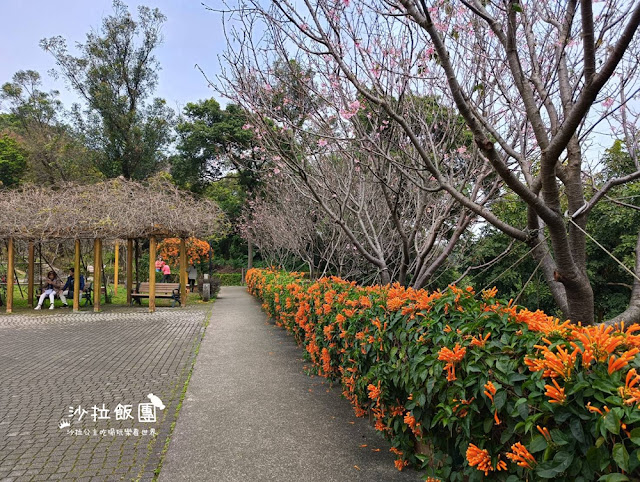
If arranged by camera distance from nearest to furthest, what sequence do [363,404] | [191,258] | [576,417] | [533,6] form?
[576,417]
[533,6]
[363,404]
[191,258]

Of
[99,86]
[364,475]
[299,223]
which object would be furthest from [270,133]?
[99,86]

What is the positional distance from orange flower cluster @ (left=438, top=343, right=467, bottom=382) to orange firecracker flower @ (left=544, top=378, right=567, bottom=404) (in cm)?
56

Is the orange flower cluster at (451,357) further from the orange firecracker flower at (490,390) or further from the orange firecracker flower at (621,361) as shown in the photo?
the orange firecracker flower at (621,361)

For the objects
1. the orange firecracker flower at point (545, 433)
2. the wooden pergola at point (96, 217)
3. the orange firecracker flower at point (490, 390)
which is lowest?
the orange firecracker flower at point (545, 433)

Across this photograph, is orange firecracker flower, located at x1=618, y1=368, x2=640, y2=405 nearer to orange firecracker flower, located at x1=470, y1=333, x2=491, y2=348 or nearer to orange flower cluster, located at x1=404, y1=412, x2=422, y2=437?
orange firecracker flower, located at x1=470, y1=333, x2=491, y2=348

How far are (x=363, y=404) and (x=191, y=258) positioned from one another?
1954cm

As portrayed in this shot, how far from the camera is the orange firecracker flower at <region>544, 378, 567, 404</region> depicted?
146cm

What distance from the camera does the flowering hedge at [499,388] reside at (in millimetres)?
1388

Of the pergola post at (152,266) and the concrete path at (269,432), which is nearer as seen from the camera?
the concrete path at (269,432)

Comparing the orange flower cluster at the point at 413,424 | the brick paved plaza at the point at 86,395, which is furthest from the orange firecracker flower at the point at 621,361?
the brick paved plaza at the point at 86,395

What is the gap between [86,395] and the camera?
4.59m

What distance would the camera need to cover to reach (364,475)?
2.90 meters

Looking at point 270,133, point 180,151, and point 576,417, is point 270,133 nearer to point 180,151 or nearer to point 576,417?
point 576,417

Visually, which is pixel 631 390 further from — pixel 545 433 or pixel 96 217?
pixel 96 217
